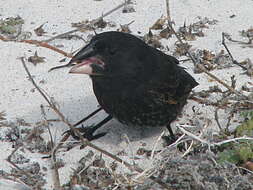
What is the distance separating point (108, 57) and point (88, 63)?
0.39 feet

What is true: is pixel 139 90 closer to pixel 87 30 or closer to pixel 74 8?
pixel 87 30

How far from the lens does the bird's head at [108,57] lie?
3.47 metres

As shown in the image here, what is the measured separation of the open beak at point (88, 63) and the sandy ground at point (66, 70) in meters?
0.45

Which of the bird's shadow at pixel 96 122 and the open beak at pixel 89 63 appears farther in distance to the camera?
the bird's shadow at pixel 96 122

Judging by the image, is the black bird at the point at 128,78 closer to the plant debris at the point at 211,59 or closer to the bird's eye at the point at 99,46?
the bird's eye at the point at 99,46

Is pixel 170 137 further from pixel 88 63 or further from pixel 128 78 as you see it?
pixel 88 63

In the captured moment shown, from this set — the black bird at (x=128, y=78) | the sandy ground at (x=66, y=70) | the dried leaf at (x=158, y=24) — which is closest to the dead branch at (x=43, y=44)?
the sandy ground at (x=66, y=70)

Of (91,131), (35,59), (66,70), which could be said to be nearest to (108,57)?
(91,131)

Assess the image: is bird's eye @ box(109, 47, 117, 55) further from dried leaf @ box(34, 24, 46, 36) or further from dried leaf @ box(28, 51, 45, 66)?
dried leaf @ box(34, 24, 46, 36)

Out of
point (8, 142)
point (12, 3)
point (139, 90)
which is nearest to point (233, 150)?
point (139, 90)

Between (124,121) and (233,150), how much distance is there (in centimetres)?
66

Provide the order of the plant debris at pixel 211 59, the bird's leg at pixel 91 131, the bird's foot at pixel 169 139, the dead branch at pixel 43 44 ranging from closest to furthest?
the bird's foot at pixel 169 139, the bird's leg at pixel 91 131, the plant debris at pixel 211 59, the dead branch at pixel 43 44

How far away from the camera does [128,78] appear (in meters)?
3.56

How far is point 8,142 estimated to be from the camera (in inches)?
145
